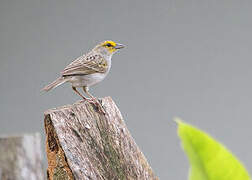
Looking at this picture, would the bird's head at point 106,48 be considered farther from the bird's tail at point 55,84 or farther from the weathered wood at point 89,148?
the weathered wood at point 89,148

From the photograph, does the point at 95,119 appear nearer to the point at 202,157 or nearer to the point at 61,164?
the point at 61,164

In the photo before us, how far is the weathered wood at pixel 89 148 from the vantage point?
0.66 metres

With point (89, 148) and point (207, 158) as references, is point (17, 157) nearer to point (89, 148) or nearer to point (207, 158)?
point (89, 148)

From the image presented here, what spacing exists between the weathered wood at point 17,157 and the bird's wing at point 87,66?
27 centimetres

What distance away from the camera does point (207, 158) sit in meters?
0.19

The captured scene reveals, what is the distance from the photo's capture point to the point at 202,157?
0.19 meters

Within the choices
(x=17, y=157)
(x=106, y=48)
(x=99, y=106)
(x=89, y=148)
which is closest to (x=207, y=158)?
(x=89, y=148)

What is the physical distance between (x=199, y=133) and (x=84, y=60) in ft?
3.95

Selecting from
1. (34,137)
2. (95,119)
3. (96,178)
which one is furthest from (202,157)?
(34,137)

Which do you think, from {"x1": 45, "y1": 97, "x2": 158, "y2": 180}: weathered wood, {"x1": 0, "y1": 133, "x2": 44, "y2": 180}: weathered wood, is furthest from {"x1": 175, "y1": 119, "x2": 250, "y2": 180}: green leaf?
{"x1": 0, "y1": 133, "x2": 44, "y2": 180}: weathered wood

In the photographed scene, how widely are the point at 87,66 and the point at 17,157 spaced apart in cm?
42

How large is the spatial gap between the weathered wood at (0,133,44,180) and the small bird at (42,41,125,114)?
0.19m

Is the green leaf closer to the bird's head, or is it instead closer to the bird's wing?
the bird's wing

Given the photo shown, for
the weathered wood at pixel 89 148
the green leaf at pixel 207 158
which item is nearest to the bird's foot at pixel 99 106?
the weathered wood at pixel 89 148
